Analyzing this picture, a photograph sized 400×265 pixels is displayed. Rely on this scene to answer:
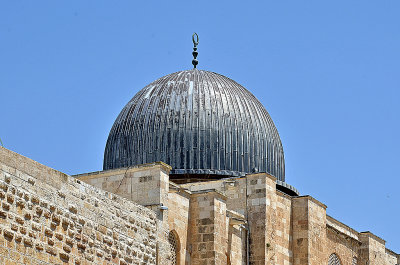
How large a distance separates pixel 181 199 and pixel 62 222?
14.1 feet

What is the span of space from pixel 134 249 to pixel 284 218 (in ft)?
18.6

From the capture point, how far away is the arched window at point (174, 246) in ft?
53.3

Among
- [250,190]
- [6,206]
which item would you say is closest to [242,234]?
[250,190]

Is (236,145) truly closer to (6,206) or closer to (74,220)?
(74,220)

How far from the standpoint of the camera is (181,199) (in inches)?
655

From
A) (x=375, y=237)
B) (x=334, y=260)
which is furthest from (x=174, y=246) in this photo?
(x=375, y=237)

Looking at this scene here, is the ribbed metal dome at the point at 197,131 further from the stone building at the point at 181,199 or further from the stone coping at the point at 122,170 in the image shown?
the stone coping at the point at 122,170

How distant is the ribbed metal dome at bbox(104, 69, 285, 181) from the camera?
68.1 ft

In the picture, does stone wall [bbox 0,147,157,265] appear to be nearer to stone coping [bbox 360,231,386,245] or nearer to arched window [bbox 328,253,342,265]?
arched window [bbox 328,253,342,265]

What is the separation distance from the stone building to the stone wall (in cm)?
2

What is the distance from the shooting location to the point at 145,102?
21.9 m

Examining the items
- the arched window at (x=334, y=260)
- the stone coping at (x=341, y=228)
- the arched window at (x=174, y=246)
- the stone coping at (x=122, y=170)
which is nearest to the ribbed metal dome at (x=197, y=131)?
the stone coping at (x=341, y=228)

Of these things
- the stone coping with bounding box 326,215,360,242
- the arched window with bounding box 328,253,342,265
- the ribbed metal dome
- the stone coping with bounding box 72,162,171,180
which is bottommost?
the arched window with bounding box 328,253,342,265

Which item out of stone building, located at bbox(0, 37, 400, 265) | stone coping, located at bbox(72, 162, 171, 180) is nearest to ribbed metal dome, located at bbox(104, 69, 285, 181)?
stone building, located at bbox(0, 37, 400, 265)
